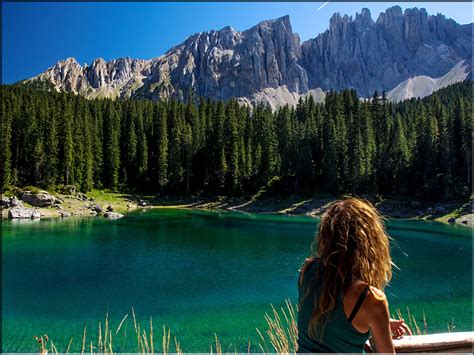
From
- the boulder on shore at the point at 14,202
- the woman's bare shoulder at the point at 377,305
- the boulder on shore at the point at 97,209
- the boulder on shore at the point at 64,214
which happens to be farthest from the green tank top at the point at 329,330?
the boulder on shore at the point at 97,209

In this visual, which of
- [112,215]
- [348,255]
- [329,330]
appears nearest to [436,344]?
[329,330]

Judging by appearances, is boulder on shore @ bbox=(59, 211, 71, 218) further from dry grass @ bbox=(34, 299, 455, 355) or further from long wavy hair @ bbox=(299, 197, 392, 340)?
long wavy hair @ bbox=(299, 197, 392, 340)

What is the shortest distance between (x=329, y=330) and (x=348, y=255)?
57cm

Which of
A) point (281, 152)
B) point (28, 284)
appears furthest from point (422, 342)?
point (281, 152)

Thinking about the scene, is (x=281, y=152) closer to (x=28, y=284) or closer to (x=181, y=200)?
(x=181, y=200)

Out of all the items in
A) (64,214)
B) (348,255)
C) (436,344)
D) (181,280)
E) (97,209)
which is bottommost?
(181,280)

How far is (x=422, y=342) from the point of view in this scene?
3.20 metres

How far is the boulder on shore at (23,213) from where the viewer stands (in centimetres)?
5794

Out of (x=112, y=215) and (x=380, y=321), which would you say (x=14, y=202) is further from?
(x=380, y=321)

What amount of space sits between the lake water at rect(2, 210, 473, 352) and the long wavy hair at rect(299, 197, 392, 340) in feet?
25.9

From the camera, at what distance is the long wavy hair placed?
280 centimetres

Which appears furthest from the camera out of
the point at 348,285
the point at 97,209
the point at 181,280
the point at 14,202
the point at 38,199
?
the point at 97,209

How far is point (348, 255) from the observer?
113 inches

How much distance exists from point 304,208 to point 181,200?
27.1 meters
